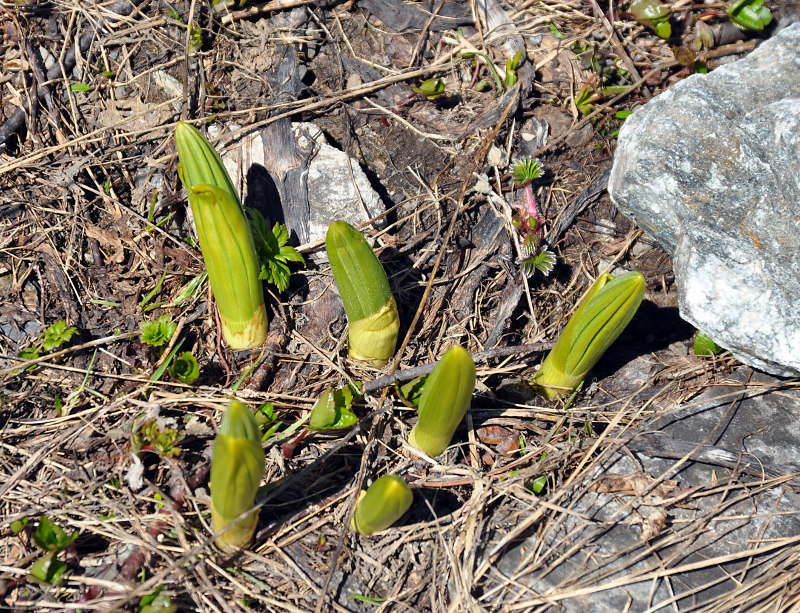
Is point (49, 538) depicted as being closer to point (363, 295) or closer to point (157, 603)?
point (157, 603)

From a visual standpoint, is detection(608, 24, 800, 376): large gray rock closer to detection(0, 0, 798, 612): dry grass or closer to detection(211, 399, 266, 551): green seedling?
detection(0, 0, 798, 612): dry grass

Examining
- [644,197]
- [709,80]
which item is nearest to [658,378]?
[644,197]

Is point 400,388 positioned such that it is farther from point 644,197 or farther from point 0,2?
point 0,2

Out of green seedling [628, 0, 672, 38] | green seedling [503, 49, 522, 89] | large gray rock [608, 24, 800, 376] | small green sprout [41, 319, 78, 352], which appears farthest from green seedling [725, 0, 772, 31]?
small green sprout [41, 319, 78, 352]

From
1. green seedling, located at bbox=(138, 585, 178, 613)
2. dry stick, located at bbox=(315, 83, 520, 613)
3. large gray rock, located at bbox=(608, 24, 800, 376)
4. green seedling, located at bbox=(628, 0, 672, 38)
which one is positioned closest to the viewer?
green seedling, located at bbox=(138, 585, 178, 613)

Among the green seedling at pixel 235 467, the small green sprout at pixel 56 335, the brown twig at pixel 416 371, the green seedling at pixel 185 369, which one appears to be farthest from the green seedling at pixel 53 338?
the brown twig at pixel 416 371

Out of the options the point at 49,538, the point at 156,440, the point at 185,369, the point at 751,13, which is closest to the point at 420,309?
the point at 185,369

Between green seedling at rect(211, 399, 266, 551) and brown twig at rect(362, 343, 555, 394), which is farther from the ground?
green seedling at rect(211, 399, 266, 551)
